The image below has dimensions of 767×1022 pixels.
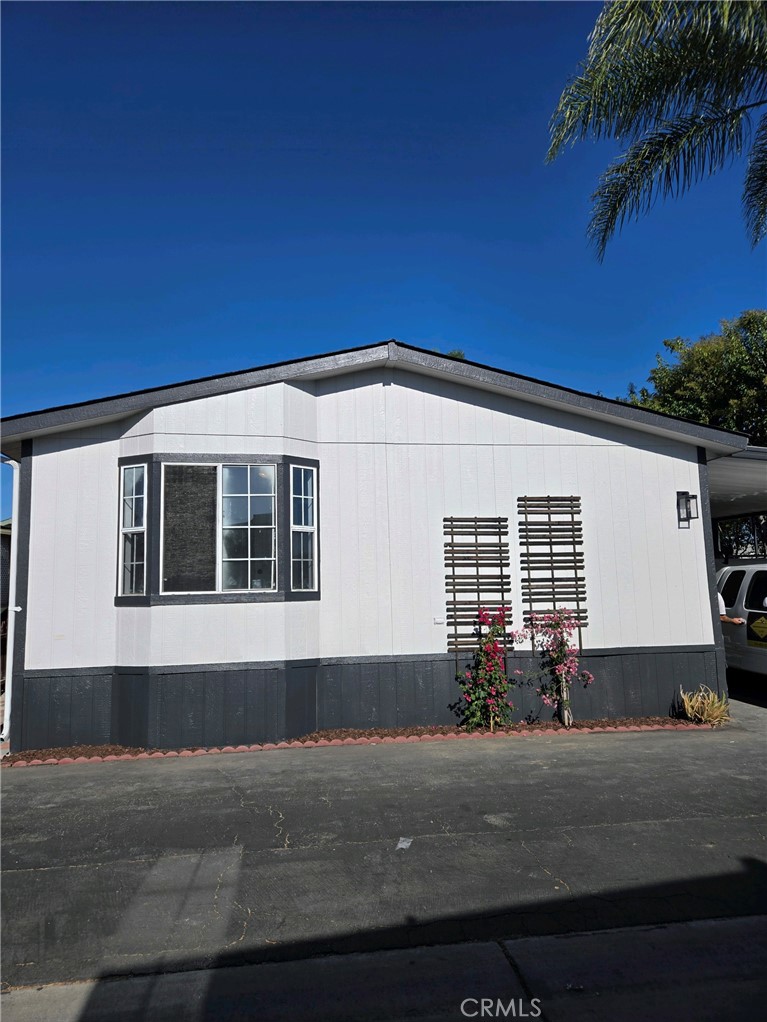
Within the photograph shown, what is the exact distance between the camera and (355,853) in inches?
184

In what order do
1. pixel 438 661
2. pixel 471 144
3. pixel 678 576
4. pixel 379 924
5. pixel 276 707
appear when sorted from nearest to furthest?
pixel 379 924 < pixel 276 707 < pixel 438 661 < pixel 678 576 < pixel 471 144

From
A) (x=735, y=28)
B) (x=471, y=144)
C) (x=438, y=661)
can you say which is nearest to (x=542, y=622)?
(x=438, y=661)

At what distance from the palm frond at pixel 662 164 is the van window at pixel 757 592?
18.4ft

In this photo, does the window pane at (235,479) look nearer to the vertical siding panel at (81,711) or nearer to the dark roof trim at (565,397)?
the dark roof trim at (565,397)

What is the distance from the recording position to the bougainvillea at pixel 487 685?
330 inches

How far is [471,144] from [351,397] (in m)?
5.18

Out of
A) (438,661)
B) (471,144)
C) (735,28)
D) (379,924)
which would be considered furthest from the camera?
(471,144)

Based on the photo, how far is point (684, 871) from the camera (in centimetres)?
437

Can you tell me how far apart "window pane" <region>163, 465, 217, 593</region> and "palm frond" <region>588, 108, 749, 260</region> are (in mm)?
5538

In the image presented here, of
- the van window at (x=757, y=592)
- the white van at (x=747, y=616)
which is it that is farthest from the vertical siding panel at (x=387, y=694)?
the van window at (x=757, y=592)

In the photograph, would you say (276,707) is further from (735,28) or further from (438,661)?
(735,28)

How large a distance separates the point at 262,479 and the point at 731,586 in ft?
26.1

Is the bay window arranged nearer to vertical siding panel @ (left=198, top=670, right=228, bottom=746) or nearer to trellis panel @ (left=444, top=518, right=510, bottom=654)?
vertical siding panel @ (left=198, top=670, right=228, bottom=746)

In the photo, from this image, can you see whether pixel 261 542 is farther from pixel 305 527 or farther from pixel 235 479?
pixel 235 479
